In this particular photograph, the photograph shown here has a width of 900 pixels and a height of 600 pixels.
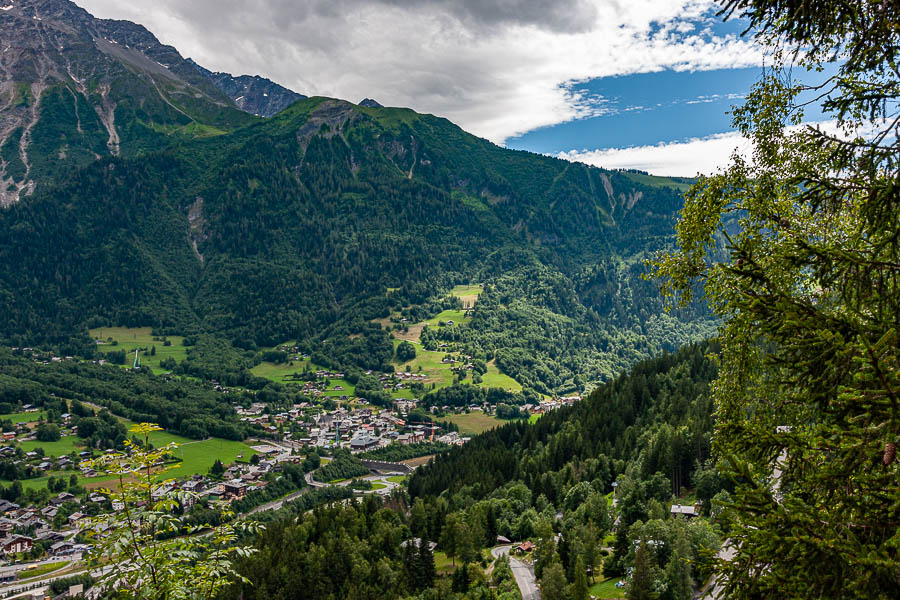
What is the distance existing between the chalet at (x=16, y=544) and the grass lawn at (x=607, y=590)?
9696cm

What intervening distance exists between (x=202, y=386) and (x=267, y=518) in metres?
120

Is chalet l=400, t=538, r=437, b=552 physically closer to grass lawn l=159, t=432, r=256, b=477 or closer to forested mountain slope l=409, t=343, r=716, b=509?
forested mountain slope l=409, t=343, r=716, b=509

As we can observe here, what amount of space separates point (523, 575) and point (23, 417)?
16783cm

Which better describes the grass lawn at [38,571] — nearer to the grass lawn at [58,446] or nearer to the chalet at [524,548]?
the grass lawn at [58,446]

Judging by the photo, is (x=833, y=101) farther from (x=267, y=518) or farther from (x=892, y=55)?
(x=267, y=518)

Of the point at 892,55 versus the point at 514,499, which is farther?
the point at 514,499

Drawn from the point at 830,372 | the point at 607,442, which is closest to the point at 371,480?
the point at 607,442

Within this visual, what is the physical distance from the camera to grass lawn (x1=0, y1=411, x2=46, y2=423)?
148 m

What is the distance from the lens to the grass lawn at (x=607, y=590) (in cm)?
4066

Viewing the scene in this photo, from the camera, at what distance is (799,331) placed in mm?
6484

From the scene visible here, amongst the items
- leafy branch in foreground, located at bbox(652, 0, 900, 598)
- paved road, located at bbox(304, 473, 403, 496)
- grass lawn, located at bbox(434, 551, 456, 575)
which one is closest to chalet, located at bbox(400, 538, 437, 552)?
grass lawn, located at bbox(434, 551, 456, 575)

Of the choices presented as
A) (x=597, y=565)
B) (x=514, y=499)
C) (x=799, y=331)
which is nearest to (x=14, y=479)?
(x=514, y=499)

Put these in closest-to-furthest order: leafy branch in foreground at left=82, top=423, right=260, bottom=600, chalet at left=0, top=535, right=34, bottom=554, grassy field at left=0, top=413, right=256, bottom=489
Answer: leafy branch in foreground at left=82, top=423, right=260, bottom=600 → chalet at left=0, top=535, right=34, bottom=554 → grassy field at left=0, top=413, right=256, bottom=489

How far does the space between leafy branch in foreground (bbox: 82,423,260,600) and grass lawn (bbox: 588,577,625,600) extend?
130 feet
